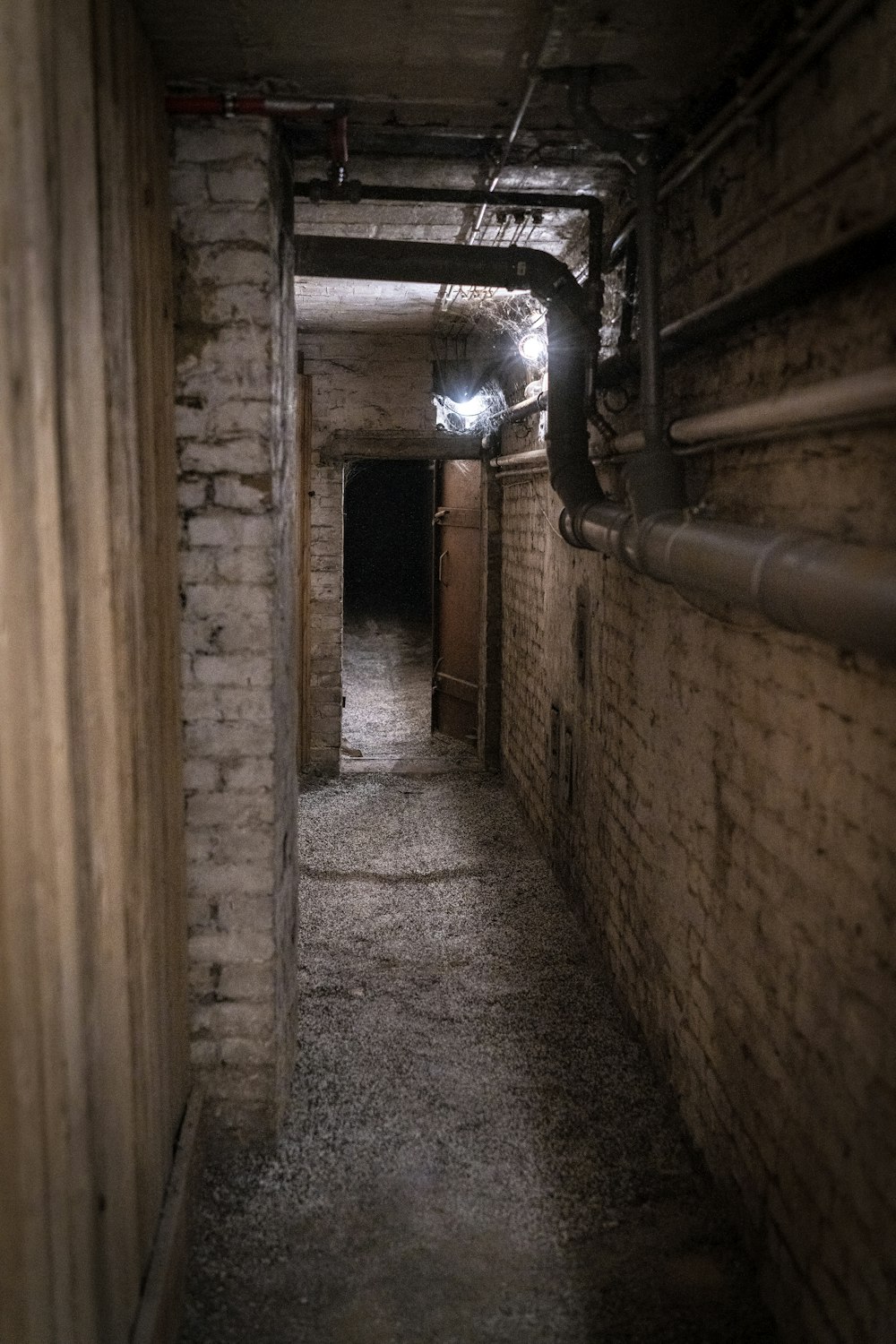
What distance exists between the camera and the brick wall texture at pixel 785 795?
2193mm

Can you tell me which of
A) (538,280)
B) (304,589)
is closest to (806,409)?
(538,280)

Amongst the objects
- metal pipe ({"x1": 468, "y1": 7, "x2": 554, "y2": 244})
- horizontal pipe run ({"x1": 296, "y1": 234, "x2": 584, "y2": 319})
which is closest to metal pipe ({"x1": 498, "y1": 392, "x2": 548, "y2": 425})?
horizontal pipe run ({"x1": 296, "y1": 234, "x2": 584, "y2": 319})

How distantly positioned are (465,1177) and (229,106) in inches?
133

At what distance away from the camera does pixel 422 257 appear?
4.18 m

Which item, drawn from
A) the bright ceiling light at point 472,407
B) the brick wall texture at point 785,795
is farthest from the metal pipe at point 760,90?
the bright ceiling light at point 472,407

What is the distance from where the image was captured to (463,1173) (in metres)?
3.38

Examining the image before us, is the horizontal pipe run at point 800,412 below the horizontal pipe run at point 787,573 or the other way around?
the other way around

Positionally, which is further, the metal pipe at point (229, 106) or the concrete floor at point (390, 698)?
the concrete floor at point (390, 698)

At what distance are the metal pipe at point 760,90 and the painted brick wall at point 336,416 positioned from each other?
4356 millimetres

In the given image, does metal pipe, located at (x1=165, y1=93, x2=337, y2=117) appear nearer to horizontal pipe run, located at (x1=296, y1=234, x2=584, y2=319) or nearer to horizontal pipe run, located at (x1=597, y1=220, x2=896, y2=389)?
horizontal pipe run, located at (x1=296, y1=234, x2=584, y2=319)

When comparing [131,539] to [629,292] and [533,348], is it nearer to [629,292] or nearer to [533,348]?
[629,292]

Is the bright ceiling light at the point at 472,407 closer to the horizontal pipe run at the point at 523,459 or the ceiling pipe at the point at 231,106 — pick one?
the horizontal pipe run at the point at 523,459

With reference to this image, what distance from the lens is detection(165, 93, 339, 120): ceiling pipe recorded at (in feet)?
9.91

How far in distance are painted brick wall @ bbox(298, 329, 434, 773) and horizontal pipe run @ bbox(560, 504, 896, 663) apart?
4.98 meters
